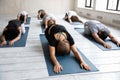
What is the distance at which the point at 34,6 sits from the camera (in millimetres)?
9602

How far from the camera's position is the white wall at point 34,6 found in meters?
9.30

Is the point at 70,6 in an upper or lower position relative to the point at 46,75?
upper

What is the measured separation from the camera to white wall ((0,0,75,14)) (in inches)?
366

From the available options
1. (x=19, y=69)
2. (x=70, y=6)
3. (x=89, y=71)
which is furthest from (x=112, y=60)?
(x=70, y=6)

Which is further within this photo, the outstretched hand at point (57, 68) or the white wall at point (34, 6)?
the white wall at point (34, 6)

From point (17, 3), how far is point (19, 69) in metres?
7.92

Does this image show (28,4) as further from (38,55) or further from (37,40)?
(38,55)

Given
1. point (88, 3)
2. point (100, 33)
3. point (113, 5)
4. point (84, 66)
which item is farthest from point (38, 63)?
point (88, 3)

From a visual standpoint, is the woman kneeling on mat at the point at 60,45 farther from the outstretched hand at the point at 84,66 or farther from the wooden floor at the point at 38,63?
the wooden floor at the point at 38,63

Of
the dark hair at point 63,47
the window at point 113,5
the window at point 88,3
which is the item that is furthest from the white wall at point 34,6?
the dark hair at point 63,47

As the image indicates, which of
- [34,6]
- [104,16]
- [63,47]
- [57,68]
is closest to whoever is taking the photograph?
[57,68]

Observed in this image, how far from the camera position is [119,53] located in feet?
9.80

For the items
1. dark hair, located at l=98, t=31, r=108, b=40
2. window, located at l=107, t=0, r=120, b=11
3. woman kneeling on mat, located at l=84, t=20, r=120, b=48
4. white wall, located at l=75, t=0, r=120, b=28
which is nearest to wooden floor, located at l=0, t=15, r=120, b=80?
woman kneeling on mat, located at l=84, t=20, r=120, b=48

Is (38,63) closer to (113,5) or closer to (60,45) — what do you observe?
(60,45)
